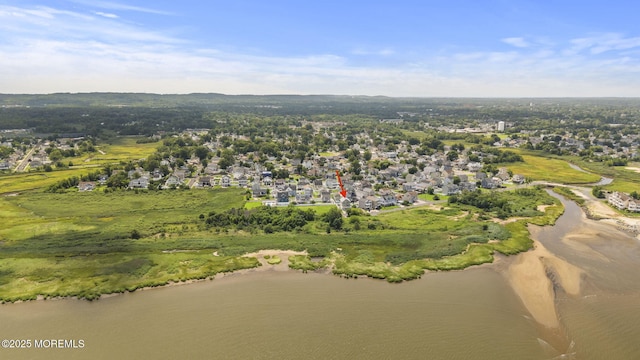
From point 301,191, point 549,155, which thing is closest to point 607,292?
point 301,191

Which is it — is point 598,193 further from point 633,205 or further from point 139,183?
point 139,183

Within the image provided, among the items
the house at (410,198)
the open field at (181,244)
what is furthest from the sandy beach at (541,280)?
the house at (410,198)

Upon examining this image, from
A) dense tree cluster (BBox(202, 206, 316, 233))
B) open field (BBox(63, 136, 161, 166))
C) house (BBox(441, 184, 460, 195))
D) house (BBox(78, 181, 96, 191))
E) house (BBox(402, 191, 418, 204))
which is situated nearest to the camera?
dense tree cluster (BBox(202, 206, 316, 233))

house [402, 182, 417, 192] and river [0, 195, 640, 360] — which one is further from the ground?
house [402, 182, 417, 192]

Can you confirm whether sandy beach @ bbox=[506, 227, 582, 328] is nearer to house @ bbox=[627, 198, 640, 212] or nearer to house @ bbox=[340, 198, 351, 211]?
house @ bbox=[340, 198, 351, 211]

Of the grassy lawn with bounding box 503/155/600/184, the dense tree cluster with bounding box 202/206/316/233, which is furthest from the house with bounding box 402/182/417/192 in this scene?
the grassy lawn with bounding box 503/155/600/184

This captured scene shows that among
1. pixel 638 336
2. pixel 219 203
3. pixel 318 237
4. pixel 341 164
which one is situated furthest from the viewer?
pixel 341 164

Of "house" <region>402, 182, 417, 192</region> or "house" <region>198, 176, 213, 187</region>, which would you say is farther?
"house" <region>198, 176, 213, 187</region>

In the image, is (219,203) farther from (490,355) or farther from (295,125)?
(295,125)
